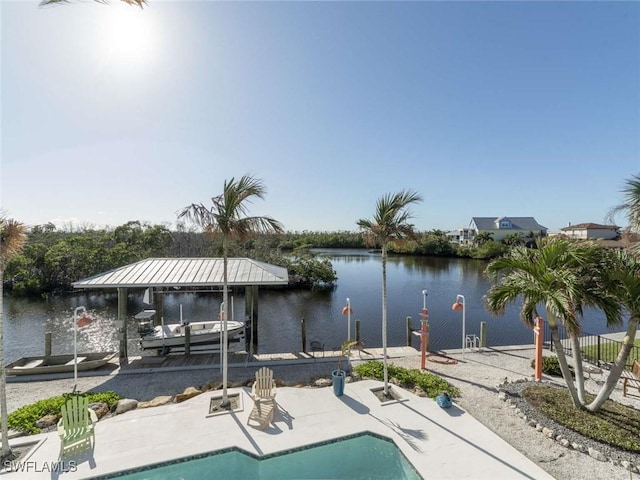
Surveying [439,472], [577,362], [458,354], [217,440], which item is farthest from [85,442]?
[458,354]

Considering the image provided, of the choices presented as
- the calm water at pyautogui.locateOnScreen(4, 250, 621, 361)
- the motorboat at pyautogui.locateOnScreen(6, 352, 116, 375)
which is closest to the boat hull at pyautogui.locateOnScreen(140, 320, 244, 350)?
the calm water at pyautogui.locateOnScreen(4, 250, 621, 361)

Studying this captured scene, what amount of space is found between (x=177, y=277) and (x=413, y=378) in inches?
312

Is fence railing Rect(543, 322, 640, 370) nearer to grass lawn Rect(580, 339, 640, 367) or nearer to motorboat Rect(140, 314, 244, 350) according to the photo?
grass lawn Rect(580, 339, 640, 367)

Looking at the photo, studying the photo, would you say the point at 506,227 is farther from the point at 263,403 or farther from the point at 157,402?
the point at 157,402

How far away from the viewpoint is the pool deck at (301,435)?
15.9ft

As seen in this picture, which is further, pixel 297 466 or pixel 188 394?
pixel 188 394

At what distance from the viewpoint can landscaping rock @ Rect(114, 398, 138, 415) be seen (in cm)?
660

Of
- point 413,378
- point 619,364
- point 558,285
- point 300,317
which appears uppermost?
point 558,285

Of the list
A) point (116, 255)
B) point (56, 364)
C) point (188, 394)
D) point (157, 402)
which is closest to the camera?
point (157, 402)

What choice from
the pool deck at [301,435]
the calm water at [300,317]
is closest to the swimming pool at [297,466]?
the pool deck at [301,435]

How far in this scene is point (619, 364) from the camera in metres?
5.87

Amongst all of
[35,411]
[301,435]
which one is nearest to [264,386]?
[301,435]

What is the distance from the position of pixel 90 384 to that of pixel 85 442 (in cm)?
384

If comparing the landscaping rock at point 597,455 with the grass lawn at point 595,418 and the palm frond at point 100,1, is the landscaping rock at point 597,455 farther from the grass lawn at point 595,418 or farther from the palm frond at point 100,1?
the palm frond at point 100,1
